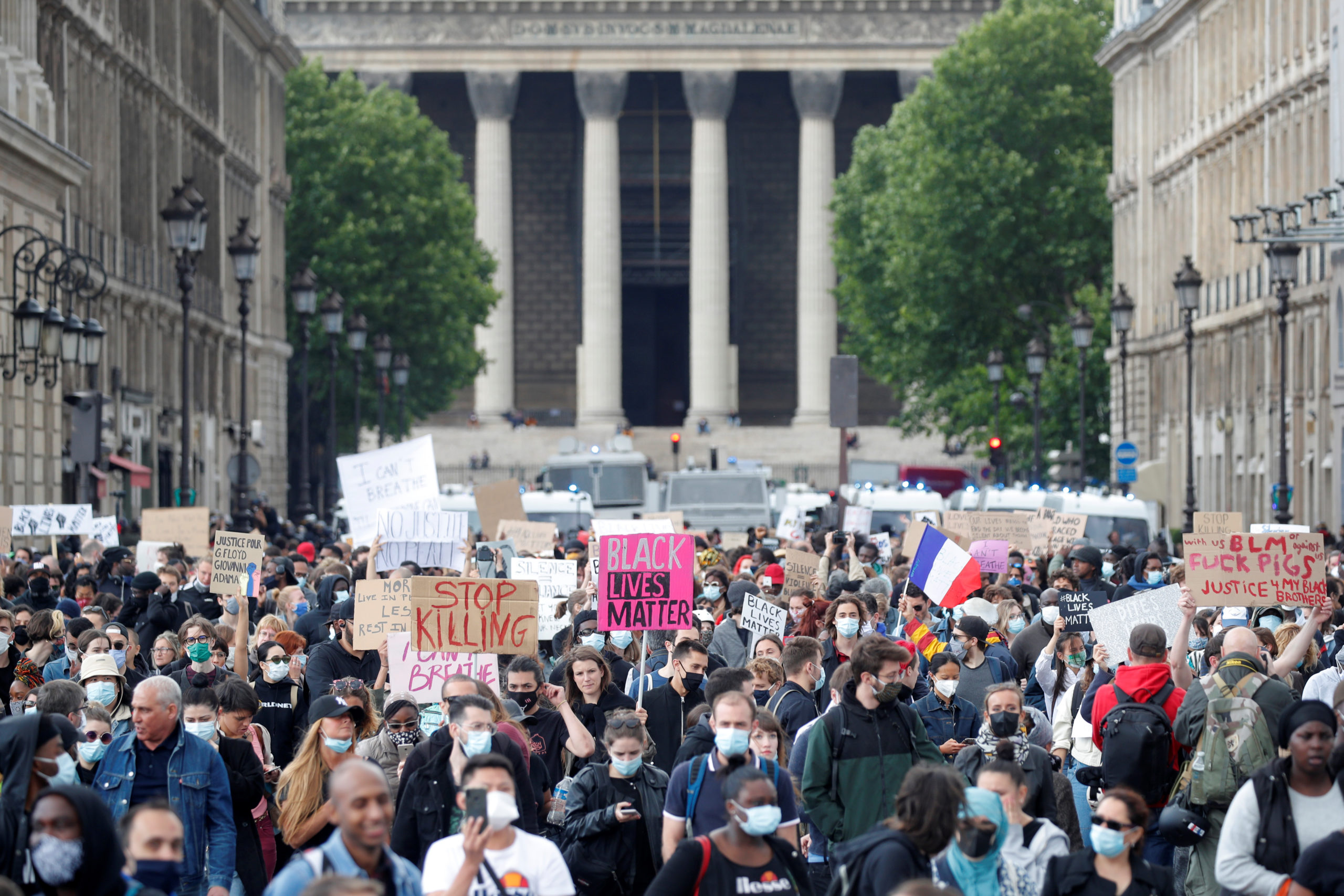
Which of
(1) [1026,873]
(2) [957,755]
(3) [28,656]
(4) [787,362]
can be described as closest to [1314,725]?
(1) [1026,873]

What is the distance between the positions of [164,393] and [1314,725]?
38.8 m

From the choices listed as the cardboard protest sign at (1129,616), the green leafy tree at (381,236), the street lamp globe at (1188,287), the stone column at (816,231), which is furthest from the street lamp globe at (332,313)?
the stone column at (816,231)

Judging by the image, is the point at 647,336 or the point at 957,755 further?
the point at 647,336

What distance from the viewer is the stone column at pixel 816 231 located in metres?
81.3

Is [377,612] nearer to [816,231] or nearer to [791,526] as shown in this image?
[791,526]

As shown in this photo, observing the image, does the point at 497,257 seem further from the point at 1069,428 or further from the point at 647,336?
the point at 1069,428

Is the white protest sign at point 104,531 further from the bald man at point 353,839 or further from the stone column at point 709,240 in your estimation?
the stone column at point 709,240

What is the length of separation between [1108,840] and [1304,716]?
118 centimetres

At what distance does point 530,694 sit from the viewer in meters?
11.0

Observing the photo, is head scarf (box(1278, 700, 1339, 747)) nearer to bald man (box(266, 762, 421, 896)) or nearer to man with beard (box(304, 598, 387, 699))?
bald man (box(266, 762, 421, 896))

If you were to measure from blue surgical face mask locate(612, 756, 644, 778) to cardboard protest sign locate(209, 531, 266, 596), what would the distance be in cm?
754

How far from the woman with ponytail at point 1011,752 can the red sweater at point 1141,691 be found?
0.38 metres

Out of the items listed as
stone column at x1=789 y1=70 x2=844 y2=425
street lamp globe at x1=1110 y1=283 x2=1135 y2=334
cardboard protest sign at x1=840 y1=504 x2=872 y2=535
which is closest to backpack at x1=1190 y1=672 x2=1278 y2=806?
cardboard protest sign at x1=840 y1=504 x2=872 y2=535

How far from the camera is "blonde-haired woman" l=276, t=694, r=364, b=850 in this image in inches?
380
